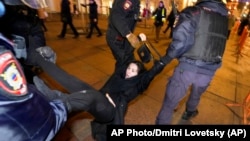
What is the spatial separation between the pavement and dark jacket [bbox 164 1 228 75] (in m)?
1.10

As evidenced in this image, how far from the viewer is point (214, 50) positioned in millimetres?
2143

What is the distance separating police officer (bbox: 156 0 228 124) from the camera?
2045mm

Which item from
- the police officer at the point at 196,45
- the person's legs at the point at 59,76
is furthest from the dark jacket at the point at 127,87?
the person's legs at the point at 59,76

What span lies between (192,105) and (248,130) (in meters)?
0.74

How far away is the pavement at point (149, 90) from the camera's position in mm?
2832

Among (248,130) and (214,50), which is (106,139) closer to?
(214,50)

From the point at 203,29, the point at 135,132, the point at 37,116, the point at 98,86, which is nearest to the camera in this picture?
the point at 37,116

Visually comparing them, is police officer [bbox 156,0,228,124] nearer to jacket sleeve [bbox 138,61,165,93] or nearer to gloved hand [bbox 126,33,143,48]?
jacket sleeve [bbox 138,61,165,93]

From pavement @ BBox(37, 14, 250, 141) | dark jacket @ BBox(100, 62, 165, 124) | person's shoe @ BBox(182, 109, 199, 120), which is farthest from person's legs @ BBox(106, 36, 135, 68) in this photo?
person's shoe @ BBox(182, 109, 199, 120)

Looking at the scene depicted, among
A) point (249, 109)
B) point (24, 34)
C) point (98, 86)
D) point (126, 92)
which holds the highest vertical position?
point (24, 34)

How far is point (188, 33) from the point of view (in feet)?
6.69

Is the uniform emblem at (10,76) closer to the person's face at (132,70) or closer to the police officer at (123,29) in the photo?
the person's face at (132,70)

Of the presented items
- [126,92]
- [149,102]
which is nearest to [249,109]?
[149,102]

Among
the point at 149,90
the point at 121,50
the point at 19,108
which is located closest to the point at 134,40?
the point at 121,50
